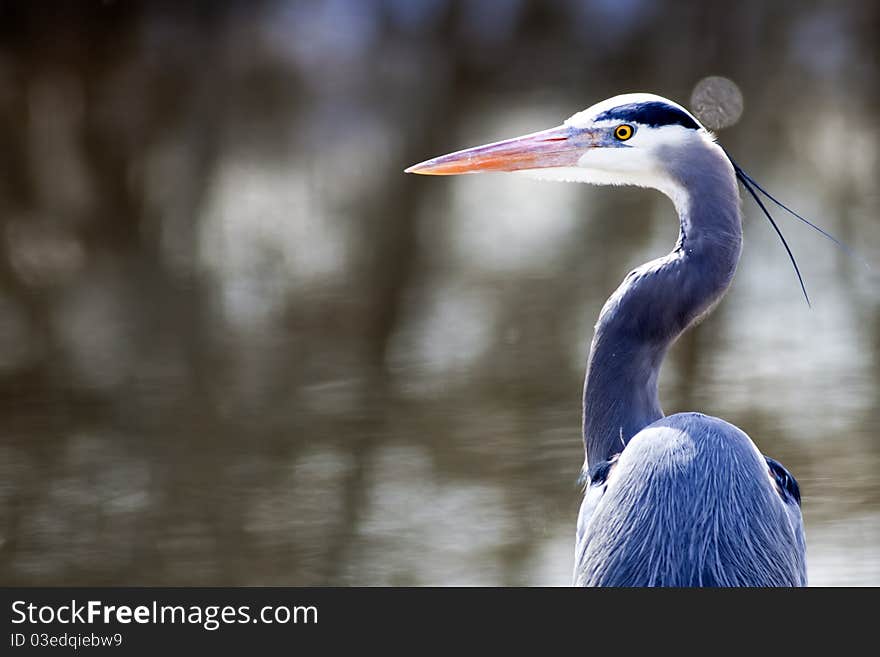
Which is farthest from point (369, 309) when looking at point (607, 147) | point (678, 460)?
point (678, 460)

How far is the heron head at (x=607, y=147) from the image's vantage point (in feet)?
8.83

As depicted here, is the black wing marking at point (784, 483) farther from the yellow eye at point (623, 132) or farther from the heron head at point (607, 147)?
the yellow eye at point (623, 132)

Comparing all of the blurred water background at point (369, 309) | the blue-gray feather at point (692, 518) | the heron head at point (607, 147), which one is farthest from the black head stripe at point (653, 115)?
the blurred water background at point (369, 309)

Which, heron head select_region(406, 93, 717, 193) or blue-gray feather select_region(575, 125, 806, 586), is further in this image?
heron head select_region(406, 93, 717, 193)

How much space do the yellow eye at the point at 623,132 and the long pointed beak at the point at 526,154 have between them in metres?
0.06

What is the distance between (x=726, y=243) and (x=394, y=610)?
0.94 meters

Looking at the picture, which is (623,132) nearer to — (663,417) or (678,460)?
(663,417)

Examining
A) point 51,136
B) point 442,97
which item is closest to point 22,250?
point 51,136

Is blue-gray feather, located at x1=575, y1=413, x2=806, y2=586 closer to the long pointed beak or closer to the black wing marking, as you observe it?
the black wing marking

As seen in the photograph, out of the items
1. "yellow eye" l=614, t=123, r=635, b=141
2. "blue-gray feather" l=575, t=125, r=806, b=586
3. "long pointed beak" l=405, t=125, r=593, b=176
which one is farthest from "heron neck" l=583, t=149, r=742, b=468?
"long pointed beak" l=405, t=125, r=593, b=176

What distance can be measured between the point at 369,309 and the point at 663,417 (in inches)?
129

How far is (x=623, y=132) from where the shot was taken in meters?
2.76

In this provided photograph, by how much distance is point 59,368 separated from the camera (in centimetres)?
540

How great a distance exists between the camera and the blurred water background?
4109 mm
